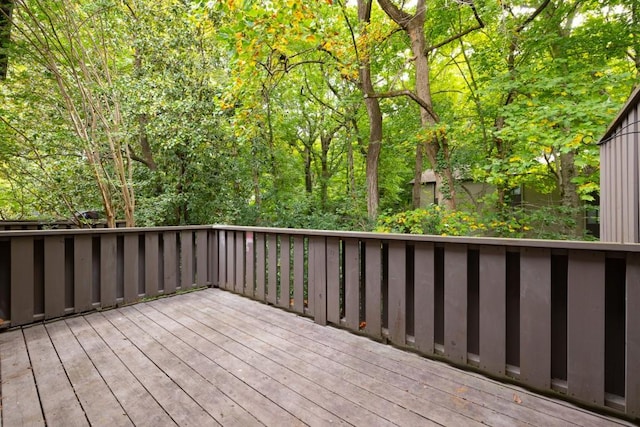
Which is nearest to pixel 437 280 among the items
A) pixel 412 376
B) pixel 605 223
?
pixel 412 376

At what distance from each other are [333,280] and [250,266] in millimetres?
1307

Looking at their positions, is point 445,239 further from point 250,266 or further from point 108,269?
point 108,269

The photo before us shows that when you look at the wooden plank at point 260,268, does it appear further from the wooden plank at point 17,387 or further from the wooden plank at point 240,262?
the wooden plank at point 17,387

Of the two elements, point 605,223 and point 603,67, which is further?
point 603,67

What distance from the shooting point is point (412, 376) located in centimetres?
195

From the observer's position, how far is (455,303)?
2105 mm

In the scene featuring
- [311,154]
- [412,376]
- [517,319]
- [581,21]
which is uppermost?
[581,21]

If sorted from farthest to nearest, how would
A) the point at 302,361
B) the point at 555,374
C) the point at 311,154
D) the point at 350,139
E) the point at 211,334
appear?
1. the point at 311,154
2. the point at 350,139
3. the point at 211,334
4. the point at 302,361
5. the point at 555,374

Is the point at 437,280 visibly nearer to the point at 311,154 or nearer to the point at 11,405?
the point at 11,405

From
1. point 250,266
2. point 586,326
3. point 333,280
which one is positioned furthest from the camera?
point 250,266

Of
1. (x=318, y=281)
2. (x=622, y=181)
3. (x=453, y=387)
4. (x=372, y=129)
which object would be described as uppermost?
(x=372, y=129)

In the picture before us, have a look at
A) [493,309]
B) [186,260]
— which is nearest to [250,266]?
[186,260]

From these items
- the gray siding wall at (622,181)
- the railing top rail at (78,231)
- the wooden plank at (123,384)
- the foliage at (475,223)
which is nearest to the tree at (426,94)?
the foliage at (475,223)

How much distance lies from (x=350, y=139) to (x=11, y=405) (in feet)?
27.8
